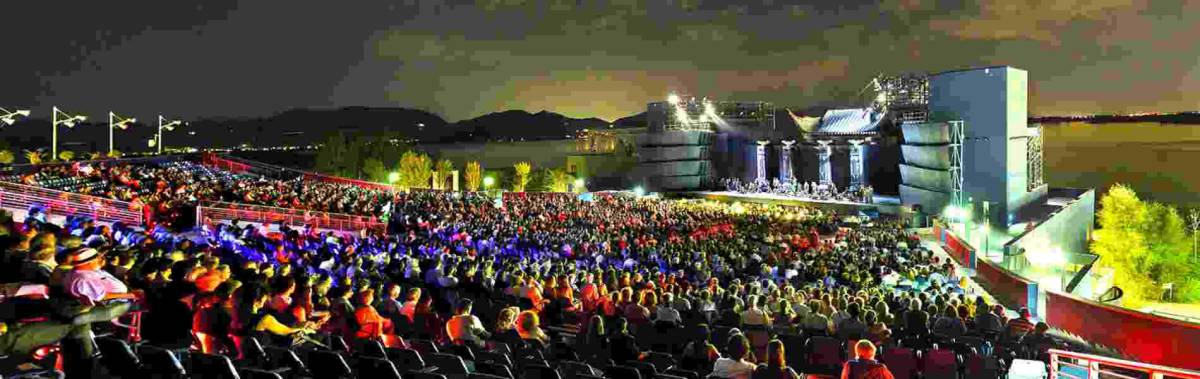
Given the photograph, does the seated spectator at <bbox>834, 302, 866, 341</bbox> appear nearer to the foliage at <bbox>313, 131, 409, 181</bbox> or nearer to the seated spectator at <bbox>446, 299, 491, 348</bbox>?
the seated spectator at <bbox>446, 299, 491, 348</bbox>

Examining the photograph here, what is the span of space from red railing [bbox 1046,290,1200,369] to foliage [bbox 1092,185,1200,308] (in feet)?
90.1

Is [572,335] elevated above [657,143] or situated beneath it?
situated beneath

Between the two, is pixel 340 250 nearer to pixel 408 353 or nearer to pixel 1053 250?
pixel 408 353

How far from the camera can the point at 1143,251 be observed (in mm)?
39500

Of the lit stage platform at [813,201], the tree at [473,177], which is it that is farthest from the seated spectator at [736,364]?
the tree at [473,177]

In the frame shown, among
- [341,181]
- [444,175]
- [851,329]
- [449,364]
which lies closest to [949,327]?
[851,329]

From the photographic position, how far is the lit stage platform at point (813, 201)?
37.8m

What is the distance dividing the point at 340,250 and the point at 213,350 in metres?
7.30

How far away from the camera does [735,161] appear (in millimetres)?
51500

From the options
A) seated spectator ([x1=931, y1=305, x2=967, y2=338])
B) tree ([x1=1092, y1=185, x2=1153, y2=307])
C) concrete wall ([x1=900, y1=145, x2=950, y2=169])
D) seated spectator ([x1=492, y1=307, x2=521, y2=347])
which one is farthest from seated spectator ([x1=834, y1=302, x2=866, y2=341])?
tree ([x1=1092, y1=185, x2=1153, y2=307])

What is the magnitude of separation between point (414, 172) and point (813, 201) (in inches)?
1663

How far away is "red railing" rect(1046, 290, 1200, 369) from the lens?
996cm

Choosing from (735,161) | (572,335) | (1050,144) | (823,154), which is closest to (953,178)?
(823,154)

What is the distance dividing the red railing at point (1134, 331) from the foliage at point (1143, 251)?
27.5m
